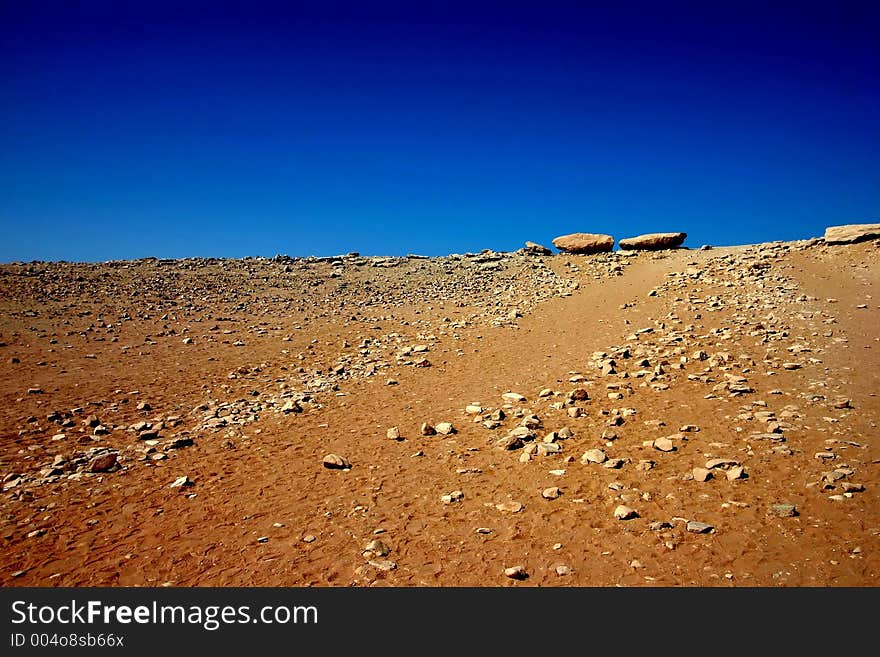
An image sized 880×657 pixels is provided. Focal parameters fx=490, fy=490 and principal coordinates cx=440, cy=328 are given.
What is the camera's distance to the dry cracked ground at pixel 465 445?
437cm

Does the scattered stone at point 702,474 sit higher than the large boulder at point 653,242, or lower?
lower

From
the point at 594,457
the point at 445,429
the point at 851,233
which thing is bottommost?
the point at 594,457

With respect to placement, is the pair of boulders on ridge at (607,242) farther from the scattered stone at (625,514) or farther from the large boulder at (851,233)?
the scattered stone at (625,514)

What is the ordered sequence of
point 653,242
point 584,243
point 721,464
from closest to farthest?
1. point 721,464
2. point 653,242
3. point 584,243

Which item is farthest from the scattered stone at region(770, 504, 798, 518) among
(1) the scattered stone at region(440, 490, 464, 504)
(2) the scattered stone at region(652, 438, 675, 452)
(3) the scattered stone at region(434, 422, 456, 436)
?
(3) the scattered stone at region(434, 422, 456, 436)

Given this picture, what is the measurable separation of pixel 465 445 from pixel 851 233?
20734mm

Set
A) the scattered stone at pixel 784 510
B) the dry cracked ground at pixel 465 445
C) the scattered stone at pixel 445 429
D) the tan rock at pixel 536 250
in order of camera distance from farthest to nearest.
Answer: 1. the tan rock at pixel 536 250
2. the scattered stone at pixel 445 429
3. the scattered stone at pixel 784 510
4. the dry cracked ground at pixel 465 445

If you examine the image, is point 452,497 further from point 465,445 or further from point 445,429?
point 445,429

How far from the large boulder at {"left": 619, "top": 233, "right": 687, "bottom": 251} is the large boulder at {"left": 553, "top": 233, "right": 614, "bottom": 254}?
87 centimetres

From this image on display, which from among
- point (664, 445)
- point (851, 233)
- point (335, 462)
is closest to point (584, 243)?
point (851, 233)

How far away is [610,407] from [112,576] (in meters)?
6.82

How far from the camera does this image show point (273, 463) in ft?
22.4

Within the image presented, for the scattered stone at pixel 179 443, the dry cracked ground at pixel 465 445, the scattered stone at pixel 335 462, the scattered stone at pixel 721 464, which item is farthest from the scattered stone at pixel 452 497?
the scattered stone at pixel 179 443

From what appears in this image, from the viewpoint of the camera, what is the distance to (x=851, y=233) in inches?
760
